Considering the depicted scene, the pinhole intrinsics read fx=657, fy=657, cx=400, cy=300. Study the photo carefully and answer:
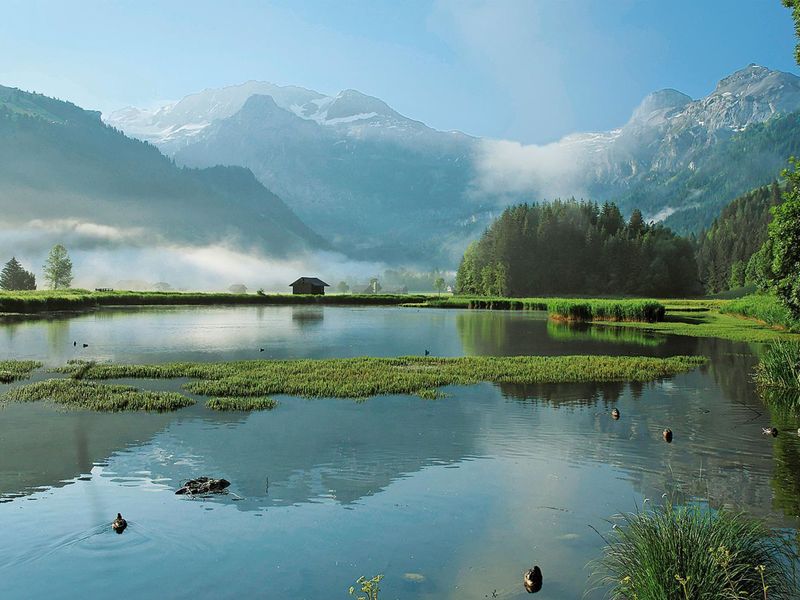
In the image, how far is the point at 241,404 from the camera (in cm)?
3272

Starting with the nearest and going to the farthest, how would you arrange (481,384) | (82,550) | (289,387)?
(82,550) → (289,387) → (481,384)

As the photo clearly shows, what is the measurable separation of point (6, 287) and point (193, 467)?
18209 cm

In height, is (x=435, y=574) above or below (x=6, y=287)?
below

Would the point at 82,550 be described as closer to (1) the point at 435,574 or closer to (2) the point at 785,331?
(1) the point at 435,574

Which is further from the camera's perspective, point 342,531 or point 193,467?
point 193,467

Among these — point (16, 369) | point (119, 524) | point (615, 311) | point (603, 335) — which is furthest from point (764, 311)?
point (119, 524)

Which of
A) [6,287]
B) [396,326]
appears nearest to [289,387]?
[396,326]

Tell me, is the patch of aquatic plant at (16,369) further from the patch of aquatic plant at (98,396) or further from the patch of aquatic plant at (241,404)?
the patch of aquatic plant at (241,404)

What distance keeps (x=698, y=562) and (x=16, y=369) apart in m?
45.1

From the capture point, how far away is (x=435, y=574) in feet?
47.5

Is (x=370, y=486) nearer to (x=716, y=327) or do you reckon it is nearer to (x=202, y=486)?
(x=202, y=486)

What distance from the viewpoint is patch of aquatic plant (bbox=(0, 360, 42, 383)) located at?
4089 centimetres

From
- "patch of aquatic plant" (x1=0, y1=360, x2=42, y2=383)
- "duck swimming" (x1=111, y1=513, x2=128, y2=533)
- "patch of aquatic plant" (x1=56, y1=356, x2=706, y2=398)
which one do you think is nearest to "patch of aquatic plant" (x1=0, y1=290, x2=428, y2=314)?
"patch of aquatic plant" (x1=0, y1=360, x2=42, y2=383)

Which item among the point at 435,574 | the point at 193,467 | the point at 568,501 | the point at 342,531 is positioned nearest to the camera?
the point at 435,574
